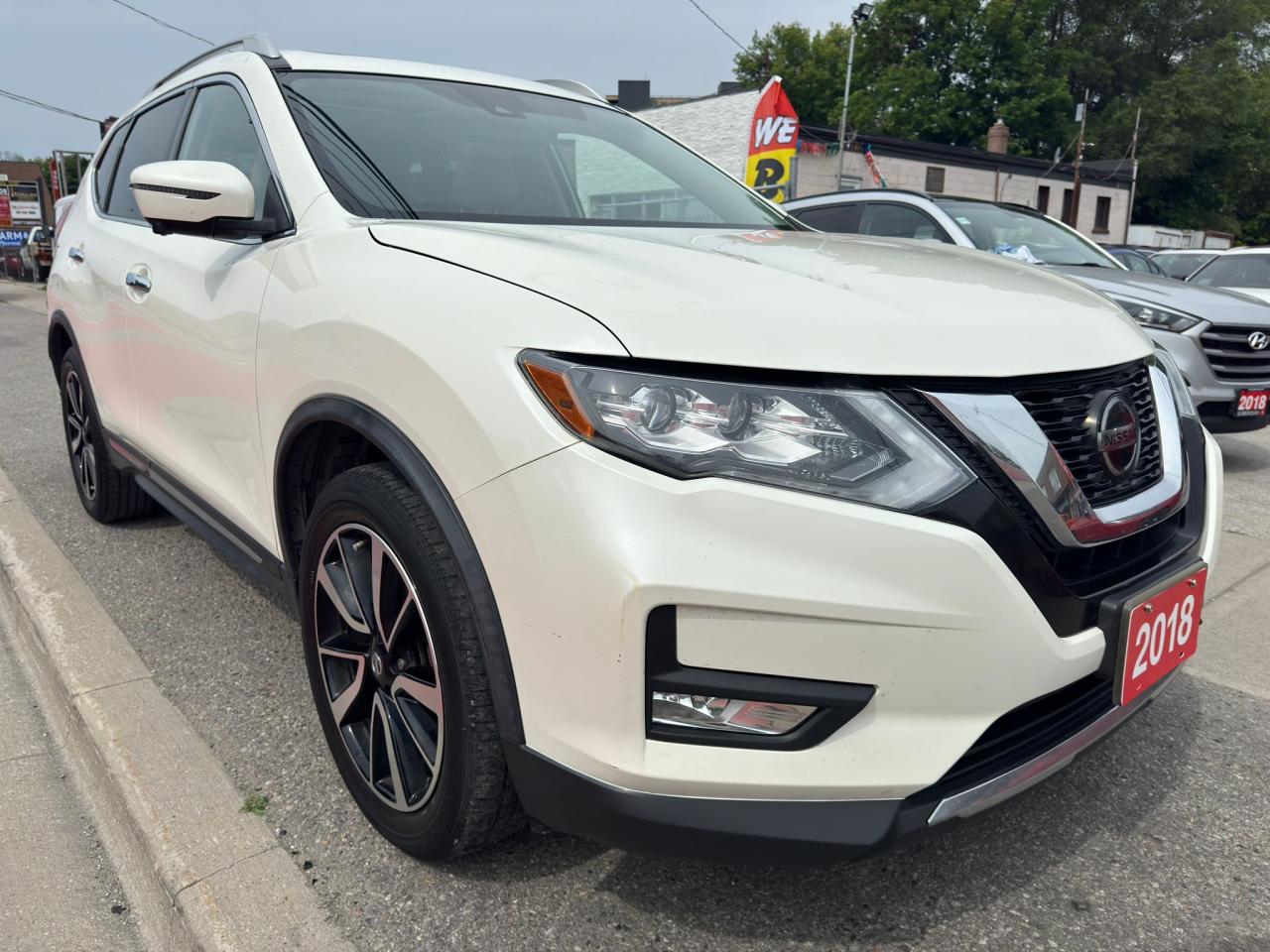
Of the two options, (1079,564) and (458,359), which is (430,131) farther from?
(1079,564)

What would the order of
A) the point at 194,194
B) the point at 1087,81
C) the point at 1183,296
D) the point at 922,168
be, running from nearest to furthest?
1. the point at 194,194
2. the point at 1183,296
3. the point at 922,168
4. the point at 1087,81

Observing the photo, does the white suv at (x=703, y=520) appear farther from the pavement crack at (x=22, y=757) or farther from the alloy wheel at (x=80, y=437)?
the alloy wheel at (x=80, y=437)

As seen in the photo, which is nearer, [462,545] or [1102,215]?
[462,545]

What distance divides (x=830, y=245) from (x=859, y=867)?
1355mm

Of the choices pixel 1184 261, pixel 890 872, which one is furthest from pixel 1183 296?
pixel 1184 261

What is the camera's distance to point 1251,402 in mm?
5312

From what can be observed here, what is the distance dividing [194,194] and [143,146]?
1723 millimetres

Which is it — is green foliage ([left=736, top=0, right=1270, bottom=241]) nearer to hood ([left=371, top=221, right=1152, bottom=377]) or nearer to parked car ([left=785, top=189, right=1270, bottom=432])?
parked car ([left=785, top=189, right=1270, bottom=432])

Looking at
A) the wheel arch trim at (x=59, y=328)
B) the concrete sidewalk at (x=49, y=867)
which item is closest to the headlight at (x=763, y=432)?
the concrete sidewalk at (x=49, y=867)

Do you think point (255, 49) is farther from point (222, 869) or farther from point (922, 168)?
point (922, 168)

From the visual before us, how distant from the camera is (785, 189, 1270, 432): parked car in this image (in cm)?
534

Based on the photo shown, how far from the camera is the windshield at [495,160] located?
2.22 m

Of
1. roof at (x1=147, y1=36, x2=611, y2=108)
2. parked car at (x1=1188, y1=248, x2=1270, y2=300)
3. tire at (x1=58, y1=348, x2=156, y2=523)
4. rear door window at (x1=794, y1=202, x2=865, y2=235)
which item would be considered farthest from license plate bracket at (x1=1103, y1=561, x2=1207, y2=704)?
parked car at (x1=1188, y1=248, x2=1270, y2=300)

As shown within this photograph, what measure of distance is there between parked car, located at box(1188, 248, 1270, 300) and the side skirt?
10.3 m
